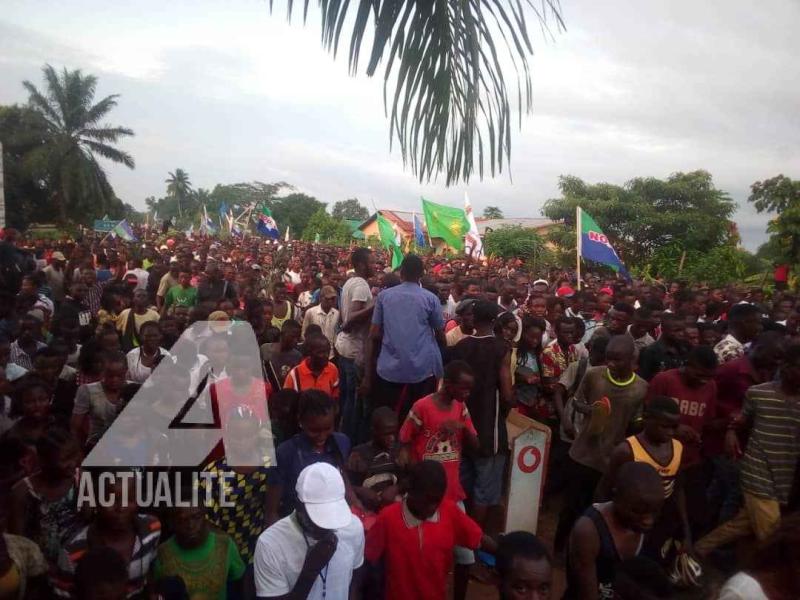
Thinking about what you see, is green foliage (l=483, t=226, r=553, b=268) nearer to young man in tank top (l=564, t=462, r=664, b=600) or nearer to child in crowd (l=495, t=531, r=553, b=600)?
young man in tank top (l=564, t=462, r=664, b=600)

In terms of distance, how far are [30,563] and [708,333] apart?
5.54 meters

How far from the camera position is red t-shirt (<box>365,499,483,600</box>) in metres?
2.68

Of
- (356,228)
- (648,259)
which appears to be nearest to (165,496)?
(648,259)

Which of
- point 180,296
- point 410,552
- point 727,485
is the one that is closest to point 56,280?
point 180,296

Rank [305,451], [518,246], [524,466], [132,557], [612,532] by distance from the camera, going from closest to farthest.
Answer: [132,557], [612,532], [305,451], [524,466], [518,246]

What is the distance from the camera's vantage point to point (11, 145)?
31.8 m

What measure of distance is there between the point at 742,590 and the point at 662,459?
137 centimetres

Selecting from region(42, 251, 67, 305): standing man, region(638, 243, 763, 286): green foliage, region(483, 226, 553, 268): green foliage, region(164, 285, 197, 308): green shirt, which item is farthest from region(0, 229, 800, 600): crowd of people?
region(483, 226, 553, 268): green foliage

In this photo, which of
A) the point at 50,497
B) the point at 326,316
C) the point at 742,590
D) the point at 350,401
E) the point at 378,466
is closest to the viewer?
the point at 742,590

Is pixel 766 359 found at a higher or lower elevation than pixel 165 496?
higher

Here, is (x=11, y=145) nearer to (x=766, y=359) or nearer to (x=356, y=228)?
(x=356, y=228)

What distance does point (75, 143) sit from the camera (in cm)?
3412

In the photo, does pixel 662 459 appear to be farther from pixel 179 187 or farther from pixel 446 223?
pixel 179 187

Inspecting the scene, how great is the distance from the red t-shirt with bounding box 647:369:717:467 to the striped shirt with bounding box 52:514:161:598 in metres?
3.01
